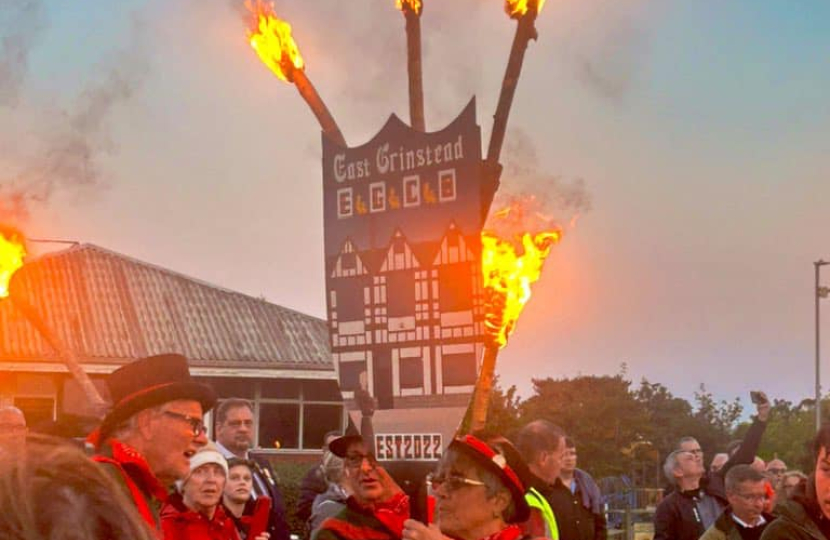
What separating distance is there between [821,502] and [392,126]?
135 inches

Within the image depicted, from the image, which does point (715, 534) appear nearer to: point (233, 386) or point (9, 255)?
point (9, 255)

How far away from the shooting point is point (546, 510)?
7344 mm

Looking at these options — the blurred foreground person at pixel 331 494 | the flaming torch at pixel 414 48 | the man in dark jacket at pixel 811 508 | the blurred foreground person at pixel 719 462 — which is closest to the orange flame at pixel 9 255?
the blurred foreground person at pixel 331 494

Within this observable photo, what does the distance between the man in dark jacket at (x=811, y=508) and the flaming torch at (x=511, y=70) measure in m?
2.79

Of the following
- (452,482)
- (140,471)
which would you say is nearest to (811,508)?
(452,482)

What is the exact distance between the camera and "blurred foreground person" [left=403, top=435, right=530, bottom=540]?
4883mm

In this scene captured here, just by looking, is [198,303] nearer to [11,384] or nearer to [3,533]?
[11,384]

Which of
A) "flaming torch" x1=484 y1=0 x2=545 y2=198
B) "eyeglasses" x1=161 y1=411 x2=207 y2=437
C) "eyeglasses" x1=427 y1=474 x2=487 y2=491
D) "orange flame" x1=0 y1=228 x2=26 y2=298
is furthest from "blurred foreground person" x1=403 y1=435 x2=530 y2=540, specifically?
"orange flame" x1=0 y1=228 x2=26 y2=298

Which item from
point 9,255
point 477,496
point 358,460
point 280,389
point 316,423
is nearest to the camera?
point 477,496

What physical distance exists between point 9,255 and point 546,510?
14.9ft

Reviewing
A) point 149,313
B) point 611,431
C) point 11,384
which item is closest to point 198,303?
point 149,313

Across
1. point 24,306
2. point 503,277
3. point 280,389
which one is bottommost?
point 24,306

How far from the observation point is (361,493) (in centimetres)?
602

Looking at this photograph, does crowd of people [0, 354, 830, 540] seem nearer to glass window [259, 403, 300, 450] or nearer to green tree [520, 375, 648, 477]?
glass window [259, 403, 300, 450]
